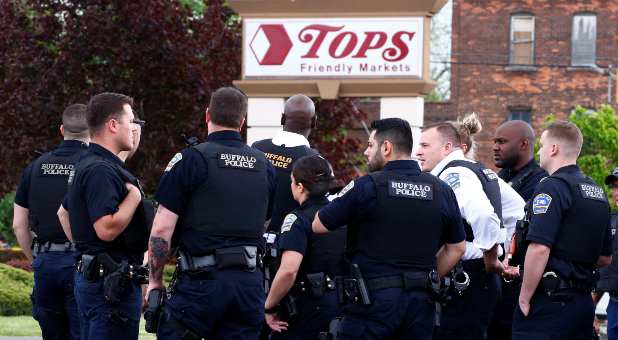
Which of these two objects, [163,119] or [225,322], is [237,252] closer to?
[225,322]

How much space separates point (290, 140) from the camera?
9.79 m

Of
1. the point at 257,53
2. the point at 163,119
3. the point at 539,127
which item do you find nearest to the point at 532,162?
the point at 257,53

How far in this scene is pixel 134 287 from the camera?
327 inches

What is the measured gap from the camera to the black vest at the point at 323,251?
8750 mm

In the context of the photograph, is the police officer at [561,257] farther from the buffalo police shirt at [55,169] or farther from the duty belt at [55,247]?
→ the buffalo police shirt at [55,169]

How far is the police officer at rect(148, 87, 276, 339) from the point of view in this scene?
7.73 metres

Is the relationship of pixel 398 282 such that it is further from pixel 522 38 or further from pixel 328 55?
pixel 522 38

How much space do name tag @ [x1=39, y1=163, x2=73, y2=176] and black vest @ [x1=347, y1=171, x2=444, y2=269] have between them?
319cm

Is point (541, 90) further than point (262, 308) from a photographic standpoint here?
Yes

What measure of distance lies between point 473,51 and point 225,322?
41.8 m

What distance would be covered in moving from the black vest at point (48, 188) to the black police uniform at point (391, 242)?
3.14 meters

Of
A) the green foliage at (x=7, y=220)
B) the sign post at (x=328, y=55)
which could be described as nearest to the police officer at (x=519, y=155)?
the sign post at (x=328, y=55)

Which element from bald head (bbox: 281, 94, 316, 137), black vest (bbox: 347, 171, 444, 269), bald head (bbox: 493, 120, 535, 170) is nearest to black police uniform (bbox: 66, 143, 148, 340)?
black vest (bbox: 347, 171, 444, 269)

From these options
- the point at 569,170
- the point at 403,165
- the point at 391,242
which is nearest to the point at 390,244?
the point at 391,242
